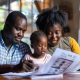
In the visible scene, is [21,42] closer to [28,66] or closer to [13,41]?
[13,41]

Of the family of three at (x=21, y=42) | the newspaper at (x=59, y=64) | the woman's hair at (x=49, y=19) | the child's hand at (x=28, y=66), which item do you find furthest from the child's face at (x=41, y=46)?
the newspaper at (x=59, y=64)

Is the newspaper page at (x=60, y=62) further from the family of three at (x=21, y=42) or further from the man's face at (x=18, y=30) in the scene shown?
the man's face at (x=18, y=30)

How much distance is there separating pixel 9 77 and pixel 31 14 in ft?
9.68

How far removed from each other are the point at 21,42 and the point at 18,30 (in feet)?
0.42

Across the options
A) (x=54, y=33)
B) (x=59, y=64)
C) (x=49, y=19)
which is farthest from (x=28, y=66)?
(x=49, y=19)

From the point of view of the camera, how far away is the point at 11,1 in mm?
4188

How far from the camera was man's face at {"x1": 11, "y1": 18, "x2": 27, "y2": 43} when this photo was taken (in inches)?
→ 63.5

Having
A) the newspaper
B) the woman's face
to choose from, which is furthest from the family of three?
the newspaper

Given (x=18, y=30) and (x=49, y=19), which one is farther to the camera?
(x=49, y=19)

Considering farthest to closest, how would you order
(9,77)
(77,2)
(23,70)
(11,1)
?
(11,1) → (77,2) → (23,70) → (9,77)

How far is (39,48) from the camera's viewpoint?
166 cm

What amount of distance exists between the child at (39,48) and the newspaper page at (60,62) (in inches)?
13.6

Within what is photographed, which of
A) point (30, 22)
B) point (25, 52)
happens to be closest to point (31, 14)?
point (30, 22)

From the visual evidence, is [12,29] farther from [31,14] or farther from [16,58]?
[31,14]
